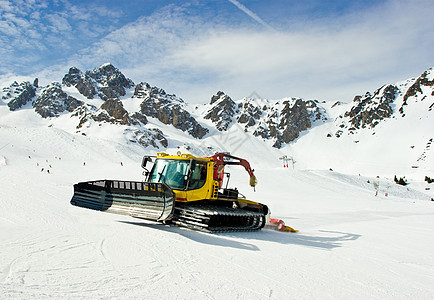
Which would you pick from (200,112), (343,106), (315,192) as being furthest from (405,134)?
(200,112)

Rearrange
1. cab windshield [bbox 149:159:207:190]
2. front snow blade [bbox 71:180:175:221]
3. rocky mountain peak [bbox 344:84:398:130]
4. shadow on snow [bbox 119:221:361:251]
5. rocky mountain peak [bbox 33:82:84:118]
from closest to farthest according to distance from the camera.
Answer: shadow on snow [bbox 119:221:361:251]
front snow blade [bbox 71:180:175:221]
cab windshield [bbox 149:159:207:190]
rocky mountain peak [bbox 344:84:398:130]
rocky mountain peak [bbox 33:82:84:118]

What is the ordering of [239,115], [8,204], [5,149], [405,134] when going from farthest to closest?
[239,115]
[405,134]
[5,149]
[8,204]

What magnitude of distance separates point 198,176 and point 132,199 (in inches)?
86.2

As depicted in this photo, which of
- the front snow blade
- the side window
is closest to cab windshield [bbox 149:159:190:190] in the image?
the side window

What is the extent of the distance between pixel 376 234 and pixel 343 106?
539ft

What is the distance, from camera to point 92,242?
6133 millimetres

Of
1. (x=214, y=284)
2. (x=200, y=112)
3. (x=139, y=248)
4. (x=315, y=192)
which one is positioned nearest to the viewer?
(x=214, y=284)

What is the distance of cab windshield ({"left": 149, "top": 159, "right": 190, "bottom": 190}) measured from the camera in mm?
9671

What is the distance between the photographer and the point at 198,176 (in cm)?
984

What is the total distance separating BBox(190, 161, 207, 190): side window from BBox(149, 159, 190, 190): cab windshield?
0.25 m

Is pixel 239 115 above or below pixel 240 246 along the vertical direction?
above

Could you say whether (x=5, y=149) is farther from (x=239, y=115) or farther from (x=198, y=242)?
(x=239, y=115)

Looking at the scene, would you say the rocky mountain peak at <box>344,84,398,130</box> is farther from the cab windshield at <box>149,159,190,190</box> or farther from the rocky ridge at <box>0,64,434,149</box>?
the cab windshield at <box>149,159,190,190</box>

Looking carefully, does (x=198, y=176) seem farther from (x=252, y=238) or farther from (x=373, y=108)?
(x=373, y=108)
